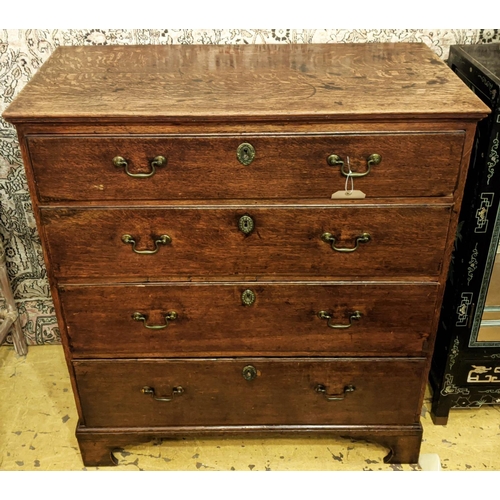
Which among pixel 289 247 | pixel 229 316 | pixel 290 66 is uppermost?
pixel 290 66

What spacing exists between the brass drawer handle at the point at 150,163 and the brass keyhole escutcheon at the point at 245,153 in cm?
19

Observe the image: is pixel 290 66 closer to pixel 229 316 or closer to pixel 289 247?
pixel 289 247

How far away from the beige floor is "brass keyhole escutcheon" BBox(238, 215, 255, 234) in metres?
0.93

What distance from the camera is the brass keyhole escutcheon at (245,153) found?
5.00ft

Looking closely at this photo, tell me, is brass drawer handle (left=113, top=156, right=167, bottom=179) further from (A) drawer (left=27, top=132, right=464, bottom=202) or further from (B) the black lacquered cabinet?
(B) the black lacquered cabinet

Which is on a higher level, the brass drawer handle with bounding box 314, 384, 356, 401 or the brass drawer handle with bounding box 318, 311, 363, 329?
the brass drawer handle with bounding box 318, 311, 363, 329

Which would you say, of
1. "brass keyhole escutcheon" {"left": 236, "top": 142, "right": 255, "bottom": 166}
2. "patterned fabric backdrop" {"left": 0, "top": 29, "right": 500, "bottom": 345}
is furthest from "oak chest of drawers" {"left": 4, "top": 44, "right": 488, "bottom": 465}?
"patterned fabric backdrop" {"left": 0, "top": 29, "right": 500, "bottom": 345}

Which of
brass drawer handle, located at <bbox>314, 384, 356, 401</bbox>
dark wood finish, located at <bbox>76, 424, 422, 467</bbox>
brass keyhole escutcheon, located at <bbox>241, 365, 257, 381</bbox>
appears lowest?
dark wood finish, located at <bbox>76, 424, 422, 467</bbox>

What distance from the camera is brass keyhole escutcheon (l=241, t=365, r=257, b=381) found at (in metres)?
1.90

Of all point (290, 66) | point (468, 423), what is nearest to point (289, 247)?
point (290, 66)

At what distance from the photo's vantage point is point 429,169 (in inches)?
61.5

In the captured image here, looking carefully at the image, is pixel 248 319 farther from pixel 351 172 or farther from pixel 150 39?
pixel 150 39

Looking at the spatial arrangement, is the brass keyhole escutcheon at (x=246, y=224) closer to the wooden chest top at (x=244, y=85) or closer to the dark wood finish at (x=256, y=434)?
the wooden chest top at (x=244, y=85)

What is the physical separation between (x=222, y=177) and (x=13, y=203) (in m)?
1.14
